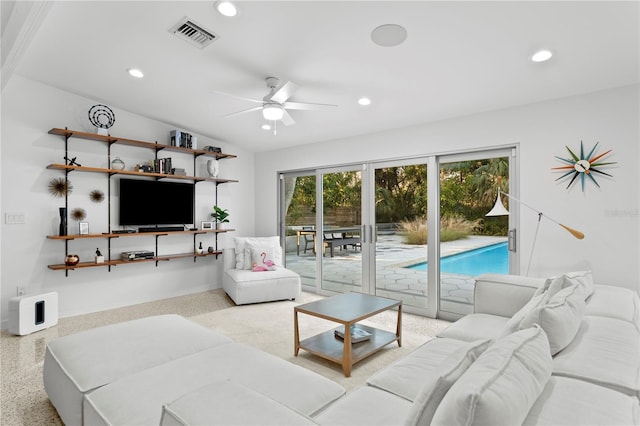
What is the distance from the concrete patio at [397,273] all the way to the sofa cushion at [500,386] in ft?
9.72

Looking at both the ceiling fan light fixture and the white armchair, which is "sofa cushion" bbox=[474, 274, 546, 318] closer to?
the ceiling fan light fixture

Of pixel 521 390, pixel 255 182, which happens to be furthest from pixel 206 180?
pixel 521 390

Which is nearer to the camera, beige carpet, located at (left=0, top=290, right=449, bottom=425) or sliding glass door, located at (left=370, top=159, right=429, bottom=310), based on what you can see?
beige carpet, located at (left=0, top=290, right=449, bottom=425)

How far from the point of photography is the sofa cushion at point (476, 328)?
2.30 meters

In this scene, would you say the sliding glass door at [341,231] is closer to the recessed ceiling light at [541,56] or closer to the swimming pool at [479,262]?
the swimming pool at [479,262]

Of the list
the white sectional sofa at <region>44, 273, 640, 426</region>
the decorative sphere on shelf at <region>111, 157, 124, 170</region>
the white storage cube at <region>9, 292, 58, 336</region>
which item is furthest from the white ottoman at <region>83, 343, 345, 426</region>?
the decorative sphere on shelf at <region>111, 157, 124, 170</region>

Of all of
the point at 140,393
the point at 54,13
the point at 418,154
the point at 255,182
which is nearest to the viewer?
the point at 140,393

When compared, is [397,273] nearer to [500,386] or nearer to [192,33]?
[192,33]

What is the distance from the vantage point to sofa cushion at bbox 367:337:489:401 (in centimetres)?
154

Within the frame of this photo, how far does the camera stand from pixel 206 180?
5410 mm

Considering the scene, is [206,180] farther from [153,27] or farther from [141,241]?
[153,27]

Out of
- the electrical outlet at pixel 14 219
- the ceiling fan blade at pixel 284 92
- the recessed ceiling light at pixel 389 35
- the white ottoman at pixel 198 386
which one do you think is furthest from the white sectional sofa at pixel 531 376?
the electrical outlet at pixel 14 219

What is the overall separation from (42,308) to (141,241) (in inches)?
55.7

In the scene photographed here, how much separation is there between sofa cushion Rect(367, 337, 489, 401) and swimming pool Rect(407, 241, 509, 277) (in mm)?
2042
